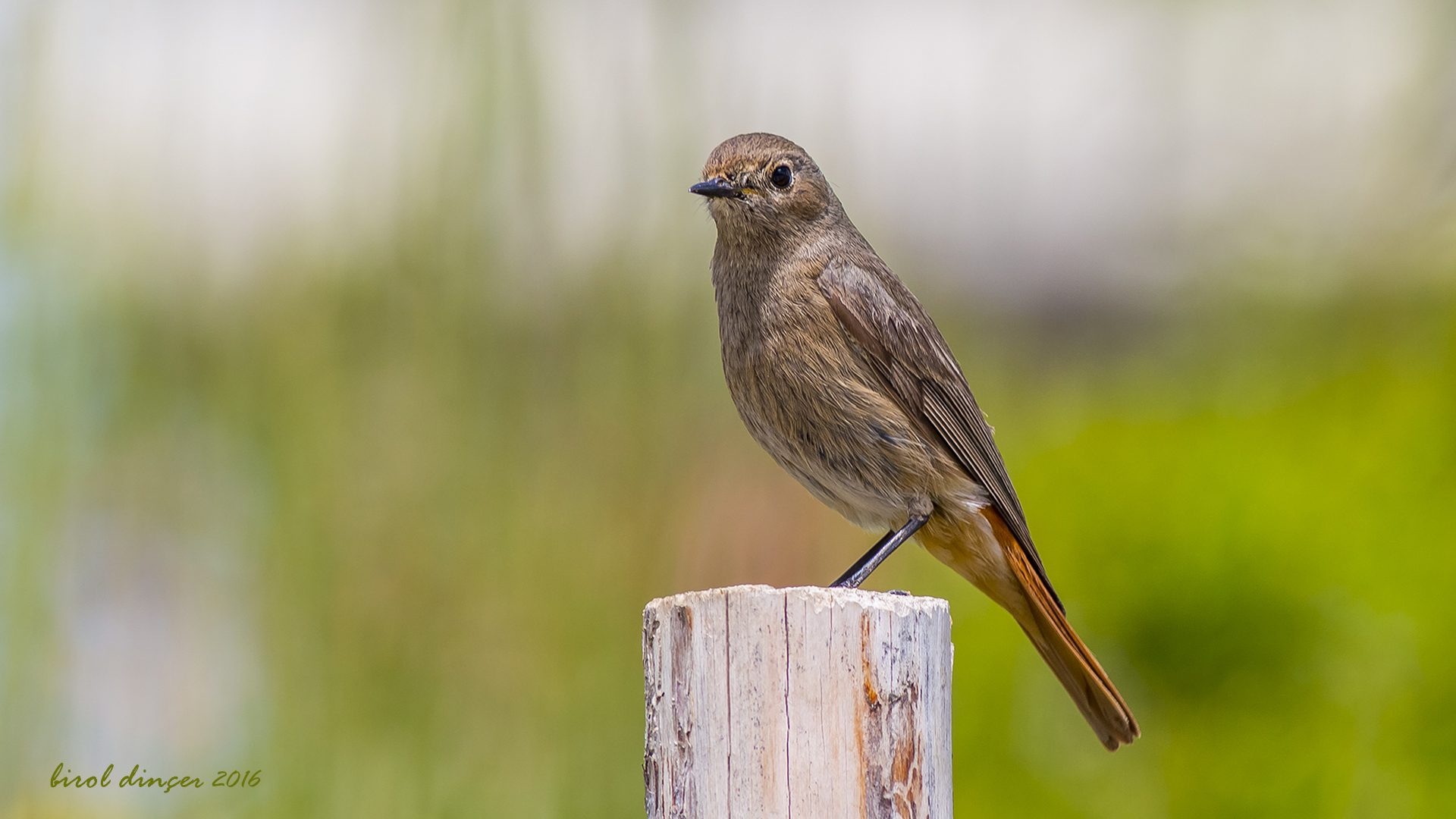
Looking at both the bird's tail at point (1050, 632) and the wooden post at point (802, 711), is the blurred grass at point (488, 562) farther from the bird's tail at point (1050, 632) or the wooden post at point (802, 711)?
the wooden post at point (802, 711)

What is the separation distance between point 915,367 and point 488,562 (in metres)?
1.22

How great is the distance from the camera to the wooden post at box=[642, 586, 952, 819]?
178 cm

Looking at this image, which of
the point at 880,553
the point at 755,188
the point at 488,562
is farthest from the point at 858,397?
the point at 488,562

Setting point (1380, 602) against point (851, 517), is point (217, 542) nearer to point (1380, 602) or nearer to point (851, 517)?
point (851, 517)

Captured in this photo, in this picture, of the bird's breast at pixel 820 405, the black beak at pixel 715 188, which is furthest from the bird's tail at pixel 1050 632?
→ the black beak at pixel 715 188

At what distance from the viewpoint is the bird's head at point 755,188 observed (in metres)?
2.93

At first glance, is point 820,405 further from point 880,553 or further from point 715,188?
point 715,188

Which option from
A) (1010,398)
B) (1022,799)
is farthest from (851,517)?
(1010,398)

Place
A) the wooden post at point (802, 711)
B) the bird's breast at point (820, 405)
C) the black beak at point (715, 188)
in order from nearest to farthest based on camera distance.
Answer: the wooden post at point (802, 711)
the bird's breast at point (820, 405)
the black beak at point (715, 188)

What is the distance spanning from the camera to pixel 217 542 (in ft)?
10.0

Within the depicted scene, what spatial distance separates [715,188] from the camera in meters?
2.89

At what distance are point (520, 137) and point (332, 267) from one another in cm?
61

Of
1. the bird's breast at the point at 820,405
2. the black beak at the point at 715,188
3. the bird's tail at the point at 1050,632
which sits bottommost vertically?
the bird's tail at the point at 1050,632

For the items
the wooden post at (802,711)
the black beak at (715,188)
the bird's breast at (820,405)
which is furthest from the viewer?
the black beak at (715,188)
